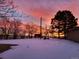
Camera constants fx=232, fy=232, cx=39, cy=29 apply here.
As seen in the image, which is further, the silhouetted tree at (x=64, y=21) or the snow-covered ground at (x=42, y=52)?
the silhouetted tree at (x=64, y=21)

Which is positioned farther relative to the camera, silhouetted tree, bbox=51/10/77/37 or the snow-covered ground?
silhouetted tree, bbox=51/10/77/37

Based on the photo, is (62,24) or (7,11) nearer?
(7,11)

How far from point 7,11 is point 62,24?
6202 cm

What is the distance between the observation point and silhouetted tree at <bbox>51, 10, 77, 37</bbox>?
7350 cm

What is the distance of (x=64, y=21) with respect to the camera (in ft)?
243

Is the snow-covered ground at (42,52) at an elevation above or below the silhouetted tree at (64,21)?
below

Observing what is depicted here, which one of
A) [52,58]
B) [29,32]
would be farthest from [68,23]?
[52,58]

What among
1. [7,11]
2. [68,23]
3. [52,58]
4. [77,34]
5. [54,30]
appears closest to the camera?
[7,11]

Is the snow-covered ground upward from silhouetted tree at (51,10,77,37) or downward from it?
downward

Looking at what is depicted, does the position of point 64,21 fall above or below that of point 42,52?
above

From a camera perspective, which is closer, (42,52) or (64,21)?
(42,52)

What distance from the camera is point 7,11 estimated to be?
13.1 m

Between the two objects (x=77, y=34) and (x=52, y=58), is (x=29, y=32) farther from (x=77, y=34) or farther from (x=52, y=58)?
(x=52, y=58)

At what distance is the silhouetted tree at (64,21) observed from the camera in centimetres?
7350
